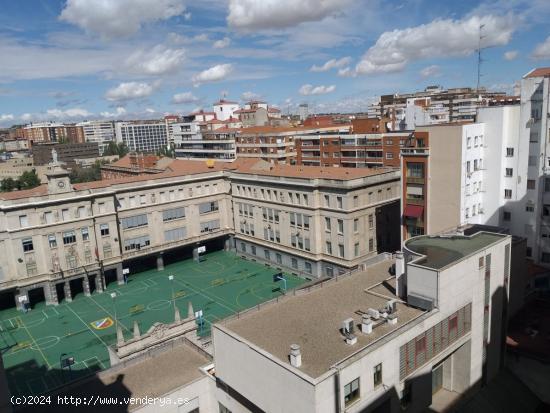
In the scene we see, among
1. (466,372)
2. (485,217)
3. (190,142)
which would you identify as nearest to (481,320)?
(466,372)

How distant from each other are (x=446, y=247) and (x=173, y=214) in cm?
5495

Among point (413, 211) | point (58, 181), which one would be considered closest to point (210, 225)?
point (58, 181)

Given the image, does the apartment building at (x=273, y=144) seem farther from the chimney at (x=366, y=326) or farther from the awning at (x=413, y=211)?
the chimney at (x=366, y=326)

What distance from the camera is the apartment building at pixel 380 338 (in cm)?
2644

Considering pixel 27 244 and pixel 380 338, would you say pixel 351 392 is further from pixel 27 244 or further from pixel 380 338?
pixel 27 244

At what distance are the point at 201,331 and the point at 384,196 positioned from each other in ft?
112

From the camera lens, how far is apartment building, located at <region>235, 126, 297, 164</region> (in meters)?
115

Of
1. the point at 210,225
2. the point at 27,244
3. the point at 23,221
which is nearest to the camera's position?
the point at 23,221

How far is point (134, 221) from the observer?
7756 centimetres

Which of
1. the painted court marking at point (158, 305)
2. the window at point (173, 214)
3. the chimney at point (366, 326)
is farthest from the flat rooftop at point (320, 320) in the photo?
the window at point (173, 214)

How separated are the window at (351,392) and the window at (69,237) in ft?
185

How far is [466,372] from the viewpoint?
116 ft

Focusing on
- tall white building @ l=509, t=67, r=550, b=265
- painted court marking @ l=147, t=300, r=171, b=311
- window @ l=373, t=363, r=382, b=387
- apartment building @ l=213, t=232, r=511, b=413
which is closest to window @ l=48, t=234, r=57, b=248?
painted court marking @ l=147, t=300, r=171, b=311

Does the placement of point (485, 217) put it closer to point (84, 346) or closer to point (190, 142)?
point (84, 346)
